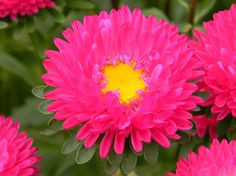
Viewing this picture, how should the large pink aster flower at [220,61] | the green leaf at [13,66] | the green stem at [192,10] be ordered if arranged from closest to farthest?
1. the large pink aster flower at [220,61]
2. the green stem at [192,10]
3. the green leaf at [13,66]

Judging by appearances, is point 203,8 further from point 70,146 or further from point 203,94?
point 70,146

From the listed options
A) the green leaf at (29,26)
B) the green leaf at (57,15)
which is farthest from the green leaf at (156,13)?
the green leaf at (29,26)

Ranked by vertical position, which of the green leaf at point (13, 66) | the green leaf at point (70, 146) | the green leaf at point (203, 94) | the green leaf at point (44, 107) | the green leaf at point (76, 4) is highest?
the green leaf at point (76, 4)

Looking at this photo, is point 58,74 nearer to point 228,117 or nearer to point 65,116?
point 65,116

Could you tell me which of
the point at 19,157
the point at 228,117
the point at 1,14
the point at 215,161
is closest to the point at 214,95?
the point at 228,117

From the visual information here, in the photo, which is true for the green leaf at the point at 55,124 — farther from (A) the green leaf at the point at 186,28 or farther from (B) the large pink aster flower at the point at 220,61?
(A) the green leaf at the point at 186,28

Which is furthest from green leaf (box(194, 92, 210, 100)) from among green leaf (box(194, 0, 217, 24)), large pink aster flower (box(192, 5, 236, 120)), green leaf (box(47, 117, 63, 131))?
green leaf (box(194, 0, 217, 24))
